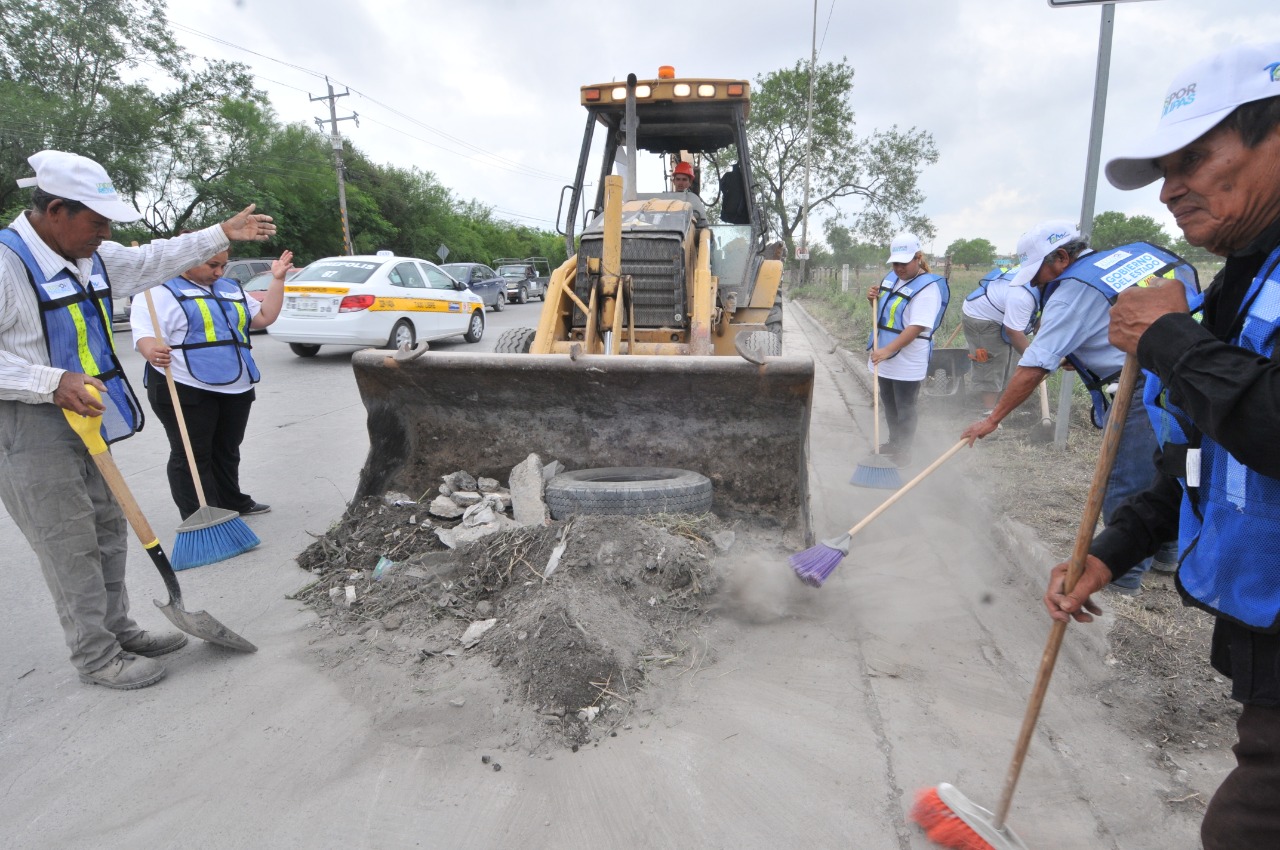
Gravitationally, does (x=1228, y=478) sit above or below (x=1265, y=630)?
above

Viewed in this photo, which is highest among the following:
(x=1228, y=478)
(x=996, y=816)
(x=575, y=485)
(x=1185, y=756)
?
(x=1228, y=478)

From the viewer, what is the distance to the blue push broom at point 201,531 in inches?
173

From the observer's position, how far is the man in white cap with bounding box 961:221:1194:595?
341cm

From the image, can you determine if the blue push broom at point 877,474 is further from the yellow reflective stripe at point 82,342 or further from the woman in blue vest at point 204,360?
the yellow reflective stripe at point 82,342

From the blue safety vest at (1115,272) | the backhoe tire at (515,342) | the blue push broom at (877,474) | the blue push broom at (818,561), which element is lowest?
the blue push broom at (877,474)

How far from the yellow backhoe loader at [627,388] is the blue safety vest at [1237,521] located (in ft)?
8.27

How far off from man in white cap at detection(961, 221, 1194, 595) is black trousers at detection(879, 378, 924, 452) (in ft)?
7.03

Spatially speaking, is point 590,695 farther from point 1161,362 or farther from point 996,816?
point 1161,362

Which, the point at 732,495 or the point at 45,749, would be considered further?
the point at 732,495

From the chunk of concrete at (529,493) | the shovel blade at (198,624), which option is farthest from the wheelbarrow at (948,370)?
the shovel blade at (198,624)

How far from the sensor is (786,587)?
3789 millimetres

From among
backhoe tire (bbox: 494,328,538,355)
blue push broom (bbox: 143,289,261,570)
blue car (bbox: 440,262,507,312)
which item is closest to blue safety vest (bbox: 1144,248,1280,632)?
blue push broom (bbox: 143,289,261,570)

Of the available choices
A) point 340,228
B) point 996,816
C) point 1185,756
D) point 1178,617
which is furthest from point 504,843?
point 340,228

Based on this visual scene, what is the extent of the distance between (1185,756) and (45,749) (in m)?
4.18
